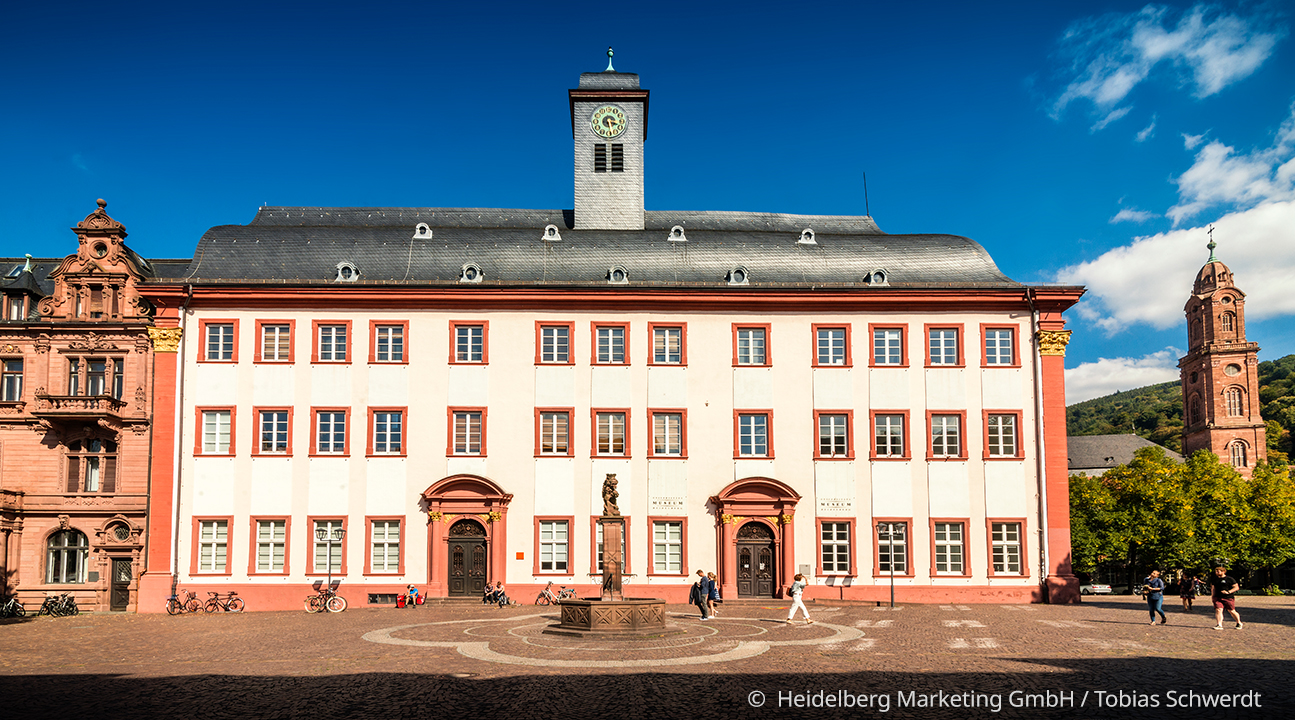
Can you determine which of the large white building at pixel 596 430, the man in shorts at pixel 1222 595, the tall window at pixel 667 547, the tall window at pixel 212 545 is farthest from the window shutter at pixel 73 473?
the man in shorts at pixel 1222 595

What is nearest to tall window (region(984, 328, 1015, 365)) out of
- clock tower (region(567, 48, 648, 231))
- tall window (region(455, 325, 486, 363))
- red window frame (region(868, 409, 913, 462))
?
red window frame (region(868, 409, 913, 462))

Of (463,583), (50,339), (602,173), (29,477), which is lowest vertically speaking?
(463,583)

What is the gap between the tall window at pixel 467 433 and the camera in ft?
125

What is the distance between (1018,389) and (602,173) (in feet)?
69.4

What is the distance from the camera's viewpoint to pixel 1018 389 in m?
39.0

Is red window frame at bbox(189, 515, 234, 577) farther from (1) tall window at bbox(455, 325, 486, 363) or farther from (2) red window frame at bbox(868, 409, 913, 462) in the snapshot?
(2) red window frame at bbox(868, 409, 913, 462)

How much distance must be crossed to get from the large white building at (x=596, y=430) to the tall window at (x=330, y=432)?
8cm

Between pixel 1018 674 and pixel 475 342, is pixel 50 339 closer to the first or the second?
pixel 475 342

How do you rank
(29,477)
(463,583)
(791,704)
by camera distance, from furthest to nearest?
(29,477)
(463,583)
(791,704)

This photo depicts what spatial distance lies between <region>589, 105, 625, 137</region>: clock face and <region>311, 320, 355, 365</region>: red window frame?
16.4 metres

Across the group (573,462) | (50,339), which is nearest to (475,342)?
(573,462)

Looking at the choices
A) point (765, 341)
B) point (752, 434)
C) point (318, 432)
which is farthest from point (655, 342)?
point (318, 432)

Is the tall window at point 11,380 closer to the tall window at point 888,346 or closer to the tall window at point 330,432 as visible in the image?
the tall window at point 330,432

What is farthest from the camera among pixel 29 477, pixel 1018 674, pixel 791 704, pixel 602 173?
pixel 602 173
